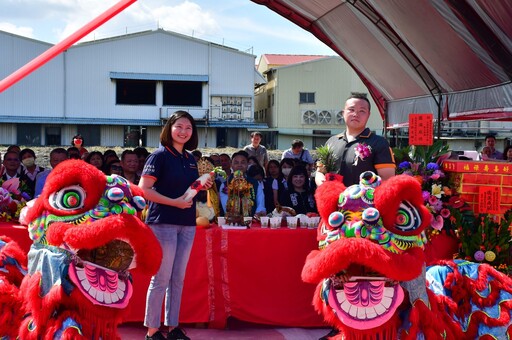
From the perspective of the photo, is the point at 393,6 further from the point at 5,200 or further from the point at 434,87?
the point at 5,200

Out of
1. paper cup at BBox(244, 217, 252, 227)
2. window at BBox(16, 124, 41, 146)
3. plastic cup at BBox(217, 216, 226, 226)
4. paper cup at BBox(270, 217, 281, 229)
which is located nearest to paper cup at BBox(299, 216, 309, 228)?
paper cup at BBox(270, 217, 281, 229)

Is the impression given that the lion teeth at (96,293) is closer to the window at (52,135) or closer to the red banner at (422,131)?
the red banner at (422,131)

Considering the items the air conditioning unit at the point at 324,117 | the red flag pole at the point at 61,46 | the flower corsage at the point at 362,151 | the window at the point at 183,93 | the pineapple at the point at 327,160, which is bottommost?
the pineapple at the point at 327,160

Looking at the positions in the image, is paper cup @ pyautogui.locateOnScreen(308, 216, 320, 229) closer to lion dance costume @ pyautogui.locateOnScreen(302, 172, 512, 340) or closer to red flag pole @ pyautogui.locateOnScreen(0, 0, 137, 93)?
lion dance costume @ pyautogui.locateOnScreen(302, 172, 512, 340)

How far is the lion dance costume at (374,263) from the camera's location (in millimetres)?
2391

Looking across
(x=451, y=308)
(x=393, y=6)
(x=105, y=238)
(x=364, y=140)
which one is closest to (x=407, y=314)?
(x=451, y=308)

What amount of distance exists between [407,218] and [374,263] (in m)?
0.30

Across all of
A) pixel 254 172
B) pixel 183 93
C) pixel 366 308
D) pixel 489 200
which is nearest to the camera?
pixel 366 308

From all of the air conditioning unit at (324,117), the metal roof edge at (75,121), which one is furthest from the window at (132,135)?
the air conditioning unit at (324,117)

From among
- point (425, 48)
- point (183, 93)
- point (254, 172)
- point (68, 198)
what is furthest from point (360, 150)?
point (183, 93)

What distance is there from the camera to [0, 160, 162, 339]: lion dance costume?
246cm

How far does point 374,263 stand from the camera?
2346 mm

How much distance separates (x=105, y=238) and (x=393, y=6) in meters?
5.10

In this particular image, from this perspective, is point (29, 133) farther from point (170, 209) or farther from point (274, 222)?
point (170, 209)
